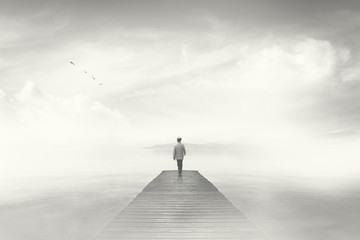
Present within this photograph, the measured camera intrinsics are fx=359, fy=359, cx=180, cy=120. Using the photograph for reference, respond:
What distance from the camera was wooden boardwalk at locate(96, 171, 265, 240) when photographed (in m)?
7.16

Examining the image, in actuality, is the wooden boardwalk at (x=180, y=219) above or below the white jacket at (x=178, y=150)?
below

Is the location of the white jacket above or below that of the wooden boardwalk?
above

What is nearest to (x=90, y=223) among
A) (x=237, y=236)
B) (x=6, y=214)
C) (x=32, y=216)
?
(x=32, y=216)

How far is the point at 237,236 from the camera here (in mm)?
7094

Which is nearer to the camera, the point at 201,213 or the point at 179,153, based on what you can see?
the point at 201,213

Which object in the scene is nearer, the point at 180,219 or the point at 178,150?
the point at 180,219

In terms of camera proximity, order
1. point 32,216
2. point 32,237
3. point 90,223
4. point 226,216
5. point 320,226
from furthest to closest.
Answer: point 32,216
point 90,223
point 320,226
point 32,237
point 226,216

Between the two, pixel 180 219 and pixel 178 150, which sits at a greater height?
pixel 178 150

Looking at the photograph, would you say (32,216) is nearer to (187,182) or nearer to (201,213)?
(187,182)

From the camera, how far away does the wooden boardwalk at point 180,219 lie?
23.5 feet

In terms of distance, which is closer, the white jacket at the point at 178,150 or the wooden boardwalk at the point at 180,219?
the wooden boardwalk at the point at 180,219

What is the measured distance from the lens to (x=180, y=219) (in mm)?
8391

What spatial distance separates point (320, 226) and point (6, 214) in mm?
20409

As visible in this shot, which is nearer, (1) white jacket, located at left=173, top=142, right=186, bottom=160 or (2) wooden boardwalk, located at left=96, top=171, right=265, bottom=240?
(2) wooden boardwalk, located at left=96, top=171, right=265, bottom=240
